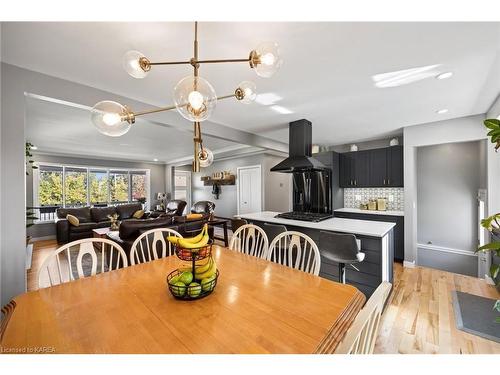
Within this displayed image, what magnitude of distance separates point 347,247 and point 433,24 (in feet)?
5.91

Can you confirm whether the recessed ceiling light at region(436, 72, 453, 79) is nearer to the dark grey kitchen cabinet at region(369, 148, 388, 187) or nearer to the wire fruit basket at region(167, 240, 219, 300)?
the dark grey kitchen cabinet at region(369, 148, 388, 187)

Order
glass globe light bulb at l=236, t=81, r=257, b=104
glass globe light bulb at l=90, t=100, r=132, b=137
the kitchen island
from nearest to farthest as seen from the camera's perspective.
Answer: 1. glass globe light bulb at l=90, t=100, r=132, b=137
2. glass globe light bulb at l=236, t=81, r=257, b=104
3. the kitchen island

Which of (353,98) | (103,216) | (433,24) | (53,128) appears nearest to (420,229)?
(353,98)

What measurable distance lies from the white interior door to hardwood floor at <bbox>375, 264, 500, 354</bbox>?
383 cm

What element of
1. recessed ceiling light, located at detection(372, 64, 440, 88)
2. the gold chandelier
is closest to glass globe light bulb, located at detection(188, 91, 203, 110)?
the gold chandelier

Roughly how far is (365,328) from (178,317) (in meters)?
0.72

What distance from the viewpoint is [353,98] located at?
2656 millimetres

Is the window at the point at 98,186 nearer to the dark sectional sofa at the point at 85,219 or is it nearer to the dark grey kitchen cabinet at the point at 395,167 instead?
the dark sectional sofa at the point at 85,219

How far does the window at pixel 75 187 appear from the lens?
6.76 meters

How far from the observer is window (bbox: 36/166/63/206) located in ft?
20.5

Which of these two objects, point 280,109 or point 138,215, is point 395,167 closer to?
point 280,109

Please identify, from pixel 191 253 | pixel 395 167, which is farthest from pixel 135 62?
pixel 395 167

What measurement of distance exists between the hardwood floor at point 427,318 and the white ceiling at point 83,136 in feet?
12.2
